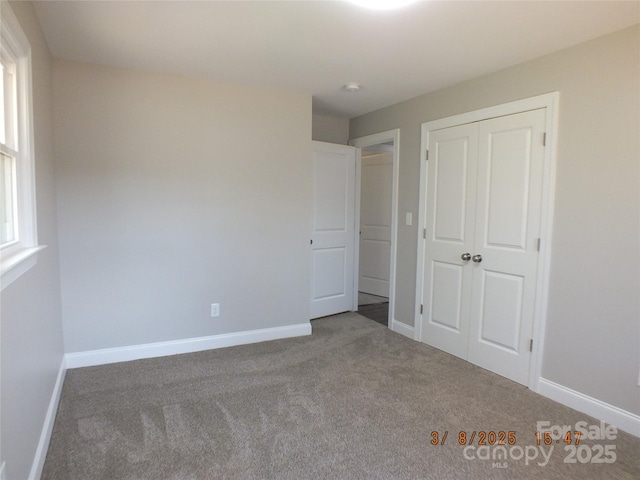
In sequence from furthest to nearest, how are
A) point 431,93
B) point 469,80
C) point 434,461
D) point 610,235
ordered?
point 431,93 < point 469,80 < point 610,235 < point 434,461

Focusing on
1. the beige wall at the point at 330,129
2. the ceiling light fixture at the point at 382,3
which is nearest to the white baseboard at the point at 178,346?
the beige wall at the point at 330,129

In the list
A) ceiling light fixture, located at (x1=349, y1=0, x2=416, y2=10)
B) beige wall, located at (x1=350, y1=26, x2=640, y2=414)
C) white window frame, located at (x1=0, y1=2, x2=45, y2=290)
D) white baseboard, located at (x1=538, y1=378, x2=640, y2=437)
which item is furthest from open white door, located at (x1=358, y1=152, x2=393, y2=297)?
white window frame, located at (x1=0, y1=2, x2=45, y2=290)

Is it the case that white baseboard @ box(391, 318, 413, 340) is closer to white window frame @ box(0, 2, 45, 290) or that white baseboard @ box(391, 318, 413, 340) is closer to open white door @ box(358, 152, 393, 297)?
open white door @ box(358, 152, 393, 297)

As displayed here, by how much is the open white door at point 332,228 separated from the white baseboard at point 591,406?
7.51ft

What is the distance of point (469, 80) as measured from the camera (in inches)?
121

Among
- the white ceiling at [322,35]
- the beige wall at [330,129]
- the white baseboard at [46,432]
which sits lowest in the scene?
the white baseboard at [46,432]

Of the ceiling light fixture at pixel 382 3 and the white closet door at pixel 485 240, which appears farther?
the white closet door at pixel 485 240

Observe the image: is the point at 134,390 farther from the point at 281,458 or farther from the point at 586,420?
the point at 586,420

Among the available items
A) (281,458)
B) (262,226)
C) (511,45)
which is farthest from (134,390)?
(511,45)

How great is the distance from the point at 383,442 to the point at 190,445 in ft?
3.39

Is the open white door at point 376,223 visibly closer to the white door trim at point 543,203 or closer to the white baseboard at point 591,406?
the white door trim at point 543,203

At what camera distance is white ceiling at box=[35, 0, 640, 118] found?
2.03 m

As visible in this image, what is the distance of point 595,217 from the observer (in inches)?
92.7

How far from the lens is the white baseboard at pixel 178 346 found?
3.00m
